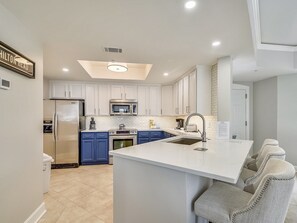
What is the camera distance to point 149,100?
5.38 metres

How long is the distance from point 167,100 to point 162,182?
4.06 meters

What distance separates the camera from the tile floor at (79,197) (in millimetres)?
2193

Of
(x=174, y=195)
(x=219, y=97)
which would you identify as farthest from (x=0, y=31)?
(x=219, y=97)

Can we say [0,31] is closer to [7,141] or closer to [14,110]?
[14,110]

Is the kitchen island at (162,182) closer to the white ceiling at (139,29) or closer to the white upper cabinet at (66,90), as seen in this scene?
the white ceiling at (139,29)

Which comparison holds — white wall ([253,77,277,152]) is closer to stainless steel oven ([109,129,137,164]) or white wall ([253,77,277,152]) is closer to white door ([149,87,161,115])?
white door ([149,87,161,115])

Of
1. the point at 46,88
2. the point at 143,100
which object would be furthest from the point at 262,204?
the point at 46,88

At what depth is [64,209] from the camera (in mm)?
2381

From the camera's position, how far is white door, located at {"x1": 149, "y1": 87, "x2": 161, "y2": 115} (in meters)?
5.39

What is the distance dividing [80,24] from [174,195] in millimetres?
2028

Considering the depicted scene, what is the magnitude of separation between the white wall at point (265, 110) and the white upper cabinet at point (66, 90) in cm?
512

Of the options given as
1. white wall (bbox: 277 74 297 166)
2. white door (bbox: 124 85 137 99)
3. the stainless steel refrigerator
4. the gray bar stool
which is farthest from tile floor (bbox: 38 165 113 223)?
white wall (bbox: 277 74 297 166)

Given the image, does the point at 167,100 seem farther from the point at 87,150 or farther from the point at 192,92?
the point at 87,150

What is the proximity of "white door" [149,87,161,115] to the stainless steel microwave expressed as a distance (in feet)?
1.70
